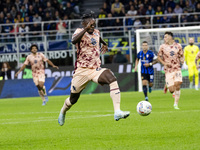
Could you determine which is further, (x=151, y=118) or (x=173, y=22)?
(x=173, y=22)

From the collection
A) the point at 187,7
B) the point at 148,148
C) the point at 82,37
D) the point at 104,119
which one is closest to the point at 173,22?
the point at 187,7

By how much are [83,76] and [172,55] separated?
20.7 ft

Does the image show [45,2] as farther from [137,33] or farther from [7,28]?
[137,33]

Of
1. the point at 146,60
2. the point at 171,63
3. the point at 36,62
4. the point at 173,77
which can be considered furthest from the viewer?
the point at 36,62

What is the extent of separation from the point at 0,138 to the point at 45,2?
983 inches

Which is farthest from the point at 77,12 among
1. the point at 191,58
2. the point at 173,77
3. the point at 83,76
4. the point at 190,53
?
the point at 83,76

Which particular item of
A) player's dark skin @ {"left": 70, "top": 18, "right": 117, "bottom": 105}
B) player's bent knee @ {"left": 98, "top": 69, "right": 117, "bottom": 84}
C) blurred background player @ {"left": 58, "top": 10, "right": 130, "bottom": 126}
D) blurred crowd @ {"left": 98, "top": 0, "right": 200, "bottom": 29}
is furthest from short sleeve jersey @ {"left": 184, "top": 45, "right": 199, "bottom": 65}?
player's bent knee @ {"left": 98, "top": 69, "right": 117, "bottom": 84}

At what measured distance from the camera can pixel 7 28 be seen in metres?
30.5

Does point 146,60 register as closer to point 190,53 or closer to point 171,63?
point 171,63

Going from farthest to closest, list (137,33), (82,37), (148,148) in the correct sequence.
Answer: (137,33) → (82,37) → (148,148)

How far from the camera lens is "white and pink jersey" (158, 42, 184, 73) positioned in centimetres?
1588

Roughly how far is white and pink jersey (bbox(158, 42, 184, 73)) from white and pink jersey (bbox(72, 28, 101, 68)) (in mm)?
5788

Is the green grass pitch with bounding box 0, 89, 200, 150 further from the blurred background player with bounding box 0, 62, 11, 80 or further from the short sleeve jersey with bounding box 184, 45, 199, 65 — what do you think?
the blurred background player with bounding box 0, 62, 11, 80

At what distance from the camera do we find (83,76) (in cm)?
1034
